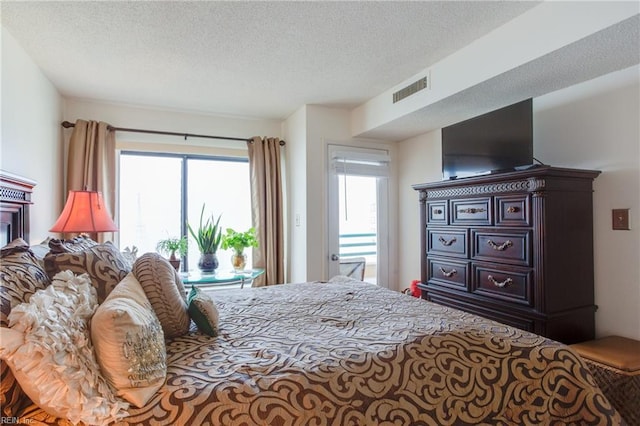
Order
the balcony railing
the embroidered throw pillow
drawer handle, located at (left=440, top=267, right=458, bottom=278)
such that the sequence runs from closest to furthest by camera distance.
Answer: the embroidered throw pillow → drawer handle, located at (left=440, top=267, right=458, bottom=278) → the balcony railing

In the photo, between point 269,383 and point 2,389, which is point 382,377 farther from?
point 2,389

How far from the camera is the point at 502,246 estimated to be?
7.50 feet

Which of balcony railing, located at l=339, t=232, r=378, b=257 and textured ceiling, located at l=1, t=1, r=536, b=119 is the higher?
textured ceiling, located at l=1, t=1, r=536, b=119

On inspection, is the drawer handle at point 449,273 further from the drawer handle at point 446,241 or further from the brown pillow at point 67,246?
the brown pillow at point 67,246

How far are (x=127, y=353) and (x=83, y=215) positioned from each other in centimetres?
205

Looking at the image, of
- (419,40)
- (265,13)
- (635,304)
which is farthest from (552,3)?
(635,304)

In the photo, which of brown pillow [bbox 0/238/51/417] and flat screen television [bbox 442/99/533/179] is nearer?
brown pillow [bbox 0/238/51/417]

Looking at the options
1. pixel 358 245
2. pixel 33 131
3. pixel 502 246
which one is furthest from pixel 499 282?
pixel 33 131

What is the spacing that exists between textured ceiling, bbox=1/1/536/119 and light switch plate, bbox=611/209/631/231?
1.35 meters

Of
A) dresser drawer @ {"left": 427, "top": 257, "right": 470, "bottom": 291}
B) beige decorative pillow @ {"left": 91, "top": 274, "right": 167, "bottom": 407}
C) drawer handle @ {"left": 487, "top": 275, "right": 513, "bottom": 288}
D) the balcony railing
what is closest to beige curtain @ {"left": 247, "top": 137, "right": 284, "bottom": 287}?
the balcony railing

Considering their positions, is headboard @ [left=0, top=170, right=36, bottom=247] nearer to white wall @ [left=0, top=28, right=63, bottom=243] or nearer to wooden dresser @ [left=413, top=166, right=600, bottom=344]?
white wall @ [left=0, top=28, right=63, bottom=243]

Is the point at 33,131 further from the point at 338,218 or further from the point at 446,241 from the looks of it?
the point at 446,241

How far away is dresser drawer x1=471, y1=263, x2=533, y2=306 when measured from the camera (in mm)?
2137

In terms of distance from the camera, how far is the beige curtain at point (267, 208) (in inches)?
153
